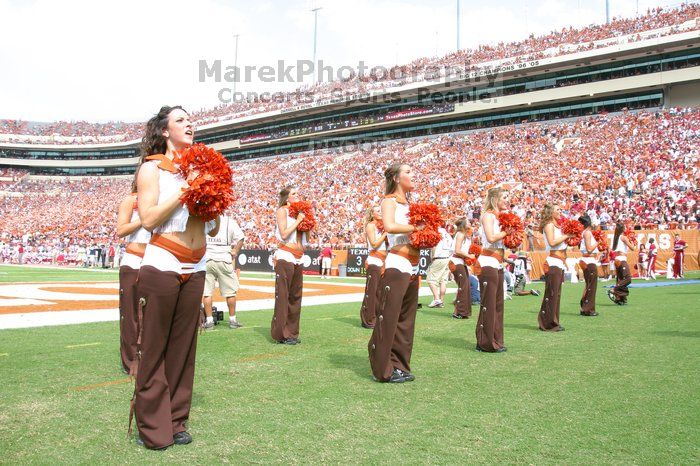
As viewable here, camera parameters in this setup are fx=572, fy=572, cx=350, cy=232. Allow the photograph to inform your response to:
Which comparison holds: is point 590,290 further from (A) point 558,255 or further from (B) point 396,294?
(B) point 396,294

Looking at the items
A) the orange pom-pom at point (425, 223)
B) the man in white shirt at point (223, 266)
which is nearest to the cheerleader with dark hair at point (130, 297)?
the orange pom-pom at point (425, 223)

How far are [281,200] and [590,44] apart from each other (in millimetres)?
40214

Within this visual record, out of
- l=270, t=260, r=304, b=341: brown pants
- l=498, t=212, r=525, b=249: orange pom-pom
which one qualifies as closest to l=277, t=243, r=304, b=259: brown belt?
l=270, t=260, r=304, b=341: brown pants

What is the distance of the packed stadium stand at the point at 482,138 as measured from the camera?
28297 mm

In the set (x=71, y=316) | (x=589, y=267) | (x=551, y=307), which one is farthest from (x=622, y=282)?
(x=71, y=316)

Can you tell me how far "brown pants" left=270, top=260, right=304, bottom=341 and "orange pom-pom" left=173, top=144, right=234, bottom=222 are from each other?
3951mm

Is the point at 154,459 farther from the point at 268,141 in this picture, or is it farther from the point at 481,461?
the point at 268,141

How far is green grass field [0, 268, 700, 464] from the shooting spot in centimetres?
335

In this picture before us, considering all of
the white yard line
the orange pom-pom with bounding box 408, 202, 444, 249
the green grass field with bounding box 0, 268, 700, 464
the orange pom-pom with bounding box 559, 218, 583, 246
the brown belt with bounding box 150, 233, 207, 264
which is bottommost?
the green grass field with bounding box 0, 268, 700, 464

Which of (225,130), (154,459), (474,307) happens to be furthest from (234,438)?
(225,130)

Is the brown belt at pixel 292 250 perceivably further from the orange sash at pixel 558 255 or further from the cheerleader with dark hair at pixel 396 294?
the orange sash at pixel 558 255

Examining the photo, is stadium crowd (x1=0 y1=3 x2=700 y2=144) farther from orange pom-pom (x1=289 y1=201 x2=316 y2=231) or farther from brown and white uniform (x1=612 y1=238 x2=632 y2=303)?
orange pom-pom (x1=289 y1=201 x2=316 y2=231)

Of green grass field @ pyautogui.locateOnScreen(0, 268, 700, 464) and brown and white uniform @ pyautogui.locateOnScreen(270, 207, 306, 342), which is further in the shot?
brown and white uniform @ pyautogui.locateOnScreen(270, 207, 306, 342)

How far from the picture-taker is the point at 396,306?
5266 millimetres
